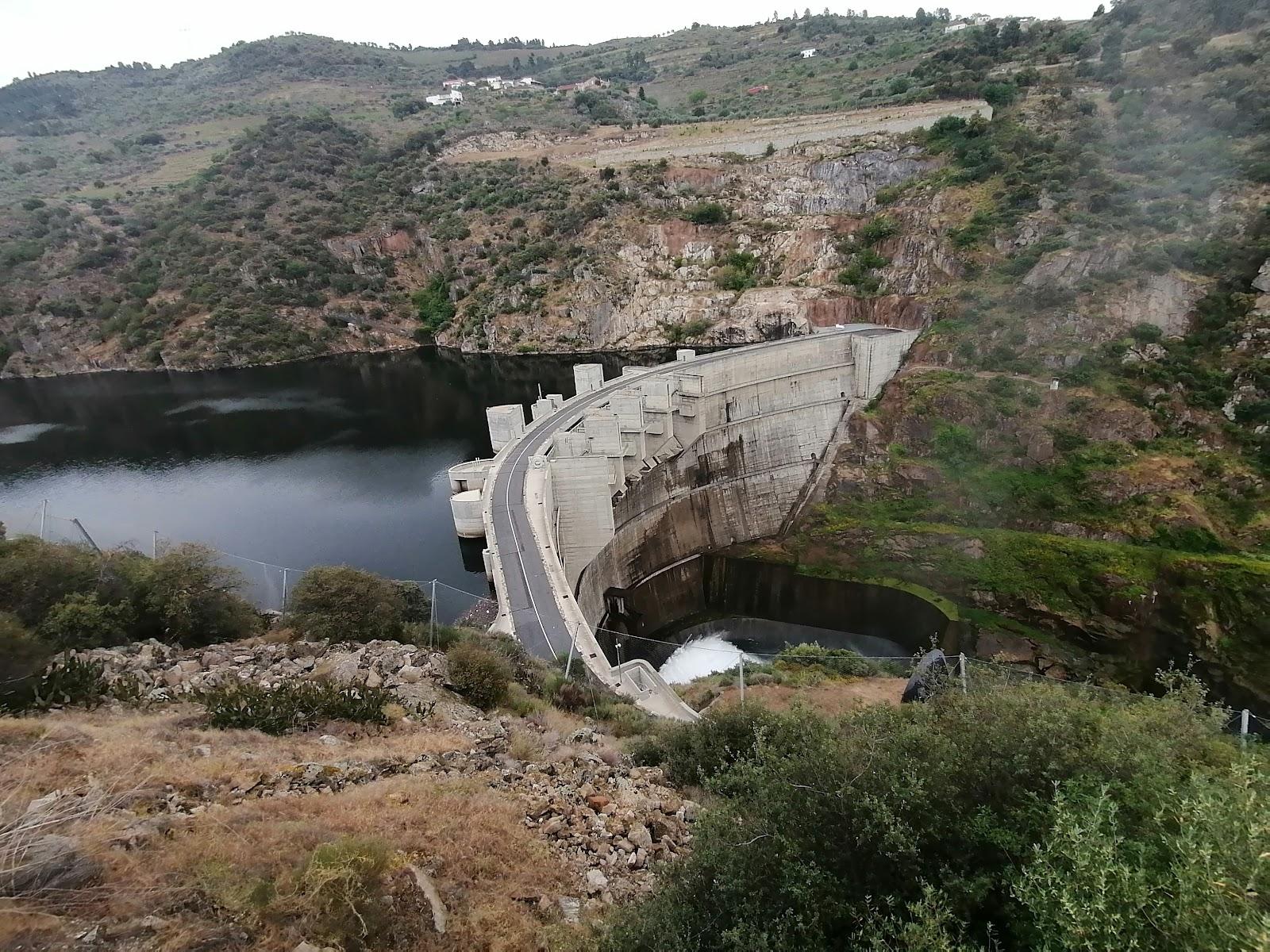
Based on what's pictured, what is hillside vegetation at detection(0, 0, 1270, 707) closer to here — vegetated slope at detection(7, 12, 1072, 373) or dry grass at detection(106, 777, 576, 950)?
vegetated slope at detection(7, 12, 1072, 373)

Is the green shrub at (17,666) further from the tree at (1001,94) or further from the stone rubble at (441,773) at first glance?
the tree at (1001,94)

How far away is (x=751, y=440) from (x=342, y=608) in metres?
26.9

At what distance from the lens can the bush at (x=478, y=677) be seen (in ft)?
42.3

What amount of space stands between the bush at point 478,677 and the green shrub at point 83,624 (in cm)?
634

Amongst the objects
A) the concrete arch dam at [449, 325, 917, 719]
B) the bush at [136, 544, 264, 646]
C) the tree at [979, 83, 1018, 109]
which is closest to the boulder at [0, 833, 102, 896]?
the bush at [136, 544, 264, 646]

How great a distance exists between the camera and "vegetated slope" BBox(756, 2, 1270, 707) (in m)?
28.3

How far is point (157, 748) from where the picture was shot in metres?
8.27

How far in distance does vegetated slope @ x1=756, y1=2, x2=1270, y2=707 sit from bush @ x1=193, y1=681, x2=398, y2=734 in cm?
2696

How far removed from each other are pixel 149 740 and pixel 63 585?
22.7ft

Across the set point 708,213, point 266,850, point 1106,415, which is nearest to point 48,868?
point 266,850

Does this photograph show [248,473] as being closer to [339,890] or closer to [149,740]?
[149,740]

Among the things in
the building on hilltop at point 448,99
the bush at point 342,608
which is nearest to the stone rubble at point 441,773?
the bush at point 342,608

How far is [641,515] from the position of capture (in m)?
33.1

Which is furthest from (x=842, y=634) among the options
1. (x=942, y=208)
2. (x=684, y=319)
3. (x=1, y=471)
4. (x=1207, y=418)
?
(x=1, y=471)
